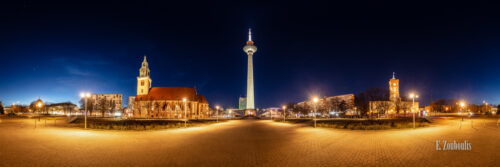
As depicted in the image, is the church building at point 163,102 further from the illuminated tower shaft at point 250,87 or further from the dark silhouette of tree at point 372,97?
the dark silhouette of tree at point 372,97

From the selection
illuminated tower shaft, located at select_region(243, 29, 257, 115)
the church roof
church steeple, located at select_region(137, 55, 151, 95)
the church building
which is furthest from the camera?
illuminated tower shaft, located at select_region(243, 29, 257, 115)

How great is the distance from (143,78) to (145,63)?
5.49 meters

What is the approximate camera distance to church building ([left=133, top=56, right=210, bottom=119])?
268ft

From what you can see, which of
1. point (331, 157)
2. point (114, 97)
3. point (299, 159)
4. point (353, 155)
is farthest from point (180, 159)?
point (114, 97)

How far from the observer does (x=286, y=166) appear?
8477 millimetres

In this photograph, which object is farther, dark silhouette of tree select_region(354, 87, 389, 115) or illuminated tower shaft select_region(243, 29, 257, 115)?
illuminated tower shaft select_region(243, 29, 257, 115)

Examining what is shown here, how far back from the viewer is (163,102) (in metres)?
83.9

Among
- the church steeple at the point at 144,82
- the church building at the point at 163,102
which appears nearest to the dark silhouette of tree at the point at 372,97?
the church building at the point at 163,102

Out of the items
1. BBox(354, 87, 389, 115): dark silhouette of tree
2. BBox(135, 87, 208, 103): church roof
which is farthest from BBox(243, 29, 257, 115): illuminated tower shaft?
BBox(354, 87, 389, 115): dark silhouette of tree

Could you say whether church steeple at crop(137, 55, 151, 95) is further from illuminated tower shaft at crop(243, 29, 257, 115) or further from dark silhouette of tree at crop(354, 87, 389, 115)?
dark silhouette of tree at crop(354, 87, 389, 115)

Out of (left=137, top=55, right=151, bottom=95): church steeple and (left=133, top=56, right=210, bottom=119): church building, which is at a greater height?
(left=137, top=55, right=151, bottom=95): church steeple

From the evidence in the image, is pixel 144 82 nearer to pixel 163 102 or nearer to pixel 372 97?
pixel 163 102

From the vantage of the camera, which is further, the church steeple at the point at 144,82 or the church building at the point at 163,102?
the church steeple at the point at 144,82

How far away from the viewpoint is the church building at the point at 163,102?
8156 centimetres
